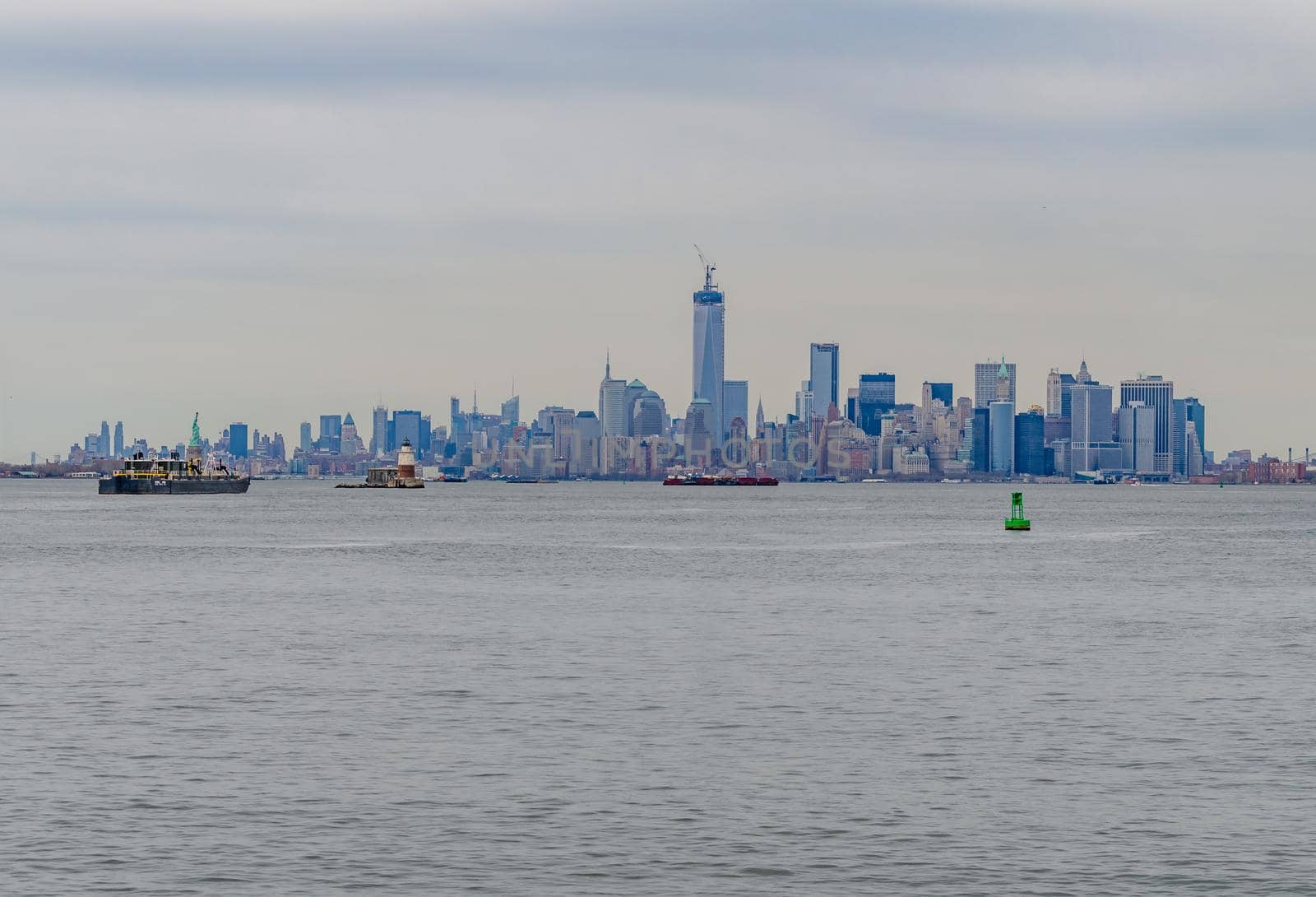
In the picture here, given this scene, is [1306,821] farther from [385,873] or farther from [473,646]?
[473,646]

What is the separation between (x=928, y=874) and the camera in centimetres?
2709

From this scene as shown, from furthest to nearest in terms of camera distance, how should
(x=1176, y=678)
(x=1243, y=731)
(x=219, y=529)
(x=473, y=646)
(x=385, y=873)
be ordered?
(x=219, y=529)
(x=473, y=646)
(x=1176, y=678)
(x=1243, y=731)
(x=385, y=873)

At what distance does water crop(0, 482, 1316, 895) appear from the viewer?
27719mm

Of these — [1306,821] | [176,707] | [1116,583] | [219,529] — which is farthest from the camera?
[219,529]

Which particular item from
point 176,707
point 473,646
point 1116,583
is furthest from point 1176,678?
point 1116,583

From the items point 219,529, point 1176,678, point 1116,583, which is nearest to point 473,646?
point 1176,678

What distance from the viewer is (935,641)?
6044cm

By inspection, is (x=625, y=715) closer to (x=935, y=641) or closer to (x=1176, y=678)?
(x=1176, y=678)

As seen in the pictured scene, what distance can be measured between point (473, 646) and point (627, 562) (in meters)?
53.1

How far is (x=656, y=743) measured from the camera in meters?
38.2

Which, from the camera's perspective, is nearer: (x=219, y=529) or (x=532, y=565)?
(x=532, y=565)

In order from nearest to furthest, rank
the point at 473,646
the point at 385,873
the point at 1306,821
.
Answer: the point at 385,873, the point at 1306,821, the point at 473,646

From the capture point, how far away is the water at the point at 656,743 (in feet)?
90.9

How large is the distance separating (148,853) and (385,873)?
3.99 meters
